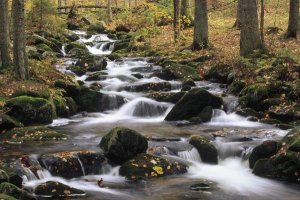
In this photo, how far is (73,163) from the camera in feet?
32.1

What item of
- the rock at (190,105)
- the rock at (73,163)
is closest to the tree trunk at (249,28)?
the rock at (190,105)

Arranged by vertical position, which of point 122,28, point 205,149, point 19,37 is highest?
point 122,28

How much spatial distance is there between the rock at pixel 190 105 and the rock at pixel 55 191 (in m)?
6.90

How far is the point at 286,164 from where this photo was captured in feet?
31.3

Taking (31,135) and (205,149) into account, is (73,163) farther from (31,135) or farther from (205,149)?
(205,149)

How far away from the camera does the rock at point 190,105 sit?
583 inches

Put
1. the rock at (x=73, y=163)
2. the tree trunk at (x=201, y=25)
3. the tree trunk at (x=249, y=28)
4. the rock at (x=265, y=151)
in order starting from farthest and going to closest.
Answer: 1. the tree trunk at (x=201, y=25)
2. the tree trunk at (x=249, y=28)
3. the rock at (x=265, y=151)
4. the rock at (x=73, y=163)

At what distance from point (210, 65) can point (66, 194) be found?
43.5 feet

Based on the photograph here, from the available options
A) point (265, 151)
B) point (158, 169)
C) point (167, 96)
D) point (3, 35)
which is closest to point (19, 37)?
point (3, 35)

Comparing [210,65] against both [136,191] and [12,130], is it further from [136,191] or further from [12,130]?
[136,191]

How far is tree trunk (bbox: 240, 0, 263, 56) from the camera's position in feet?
59.7

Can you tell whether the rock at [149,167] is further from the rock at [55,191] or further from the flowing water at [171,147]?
the rock at [55,191]

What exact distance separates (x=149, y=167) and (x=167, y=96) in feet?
23.4

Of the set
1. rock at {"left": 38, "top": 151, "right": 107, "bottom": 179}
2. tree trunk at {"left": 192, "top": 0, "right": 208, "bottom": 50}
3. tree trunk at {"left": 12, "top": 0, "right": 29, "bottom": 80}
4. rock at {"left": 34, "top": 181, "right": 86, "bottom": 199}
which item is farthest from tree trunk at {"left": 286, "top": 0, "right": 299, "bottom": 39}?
rock at {"left": 34, "top": 181, "right": 86, "bottom": 199}
